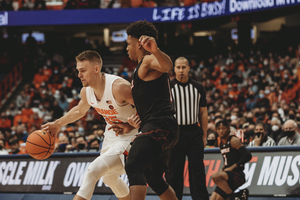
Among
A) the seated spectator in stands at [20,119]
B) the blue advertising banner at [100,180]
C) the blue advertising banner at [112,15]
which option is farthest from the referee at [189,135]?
the blue advertising banner at [112,15]

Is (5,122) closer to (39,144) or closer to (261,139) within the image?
(261,139)

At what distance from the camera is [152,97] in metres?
4.34

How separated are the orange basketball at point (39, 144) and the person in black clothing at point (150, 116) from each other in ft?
5.07

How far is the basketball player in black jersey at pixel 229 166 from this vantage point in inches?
244

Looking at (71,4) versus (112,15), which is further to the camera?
(71,4)

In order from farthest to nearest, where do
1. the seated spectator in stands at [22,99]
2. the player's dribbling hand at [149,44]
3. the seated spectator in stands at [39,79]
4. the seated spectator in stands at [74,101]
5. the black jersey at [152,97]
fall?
the seated spectator in stands at [39,79]
the seated spectator in stands at [22,99]
the seated spectator in stands at [74,101]
the black jersey at [152,97]
the player's dribbling hand at [149,44]

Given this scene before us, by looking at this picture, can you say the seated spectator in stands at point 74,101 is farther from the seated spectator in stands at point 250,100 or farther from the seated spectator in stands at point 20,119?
the seated spectator in stands at point 250,100

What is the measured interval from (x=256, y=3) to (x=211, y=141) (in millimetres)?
8915

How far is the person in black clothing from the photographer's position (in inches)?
160

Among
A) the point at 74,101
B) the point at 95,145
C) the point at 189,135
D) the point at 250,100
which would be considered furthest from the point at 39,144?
the point at 74,101

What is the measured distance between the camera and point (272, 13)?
67.6ft

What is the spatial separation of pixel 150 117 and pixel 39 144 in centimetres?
177

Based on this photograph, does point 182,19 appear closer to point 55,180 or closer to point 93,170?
point 55,180

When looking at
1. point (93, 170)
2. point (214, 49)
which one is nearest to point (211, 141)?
point (93, 170)
